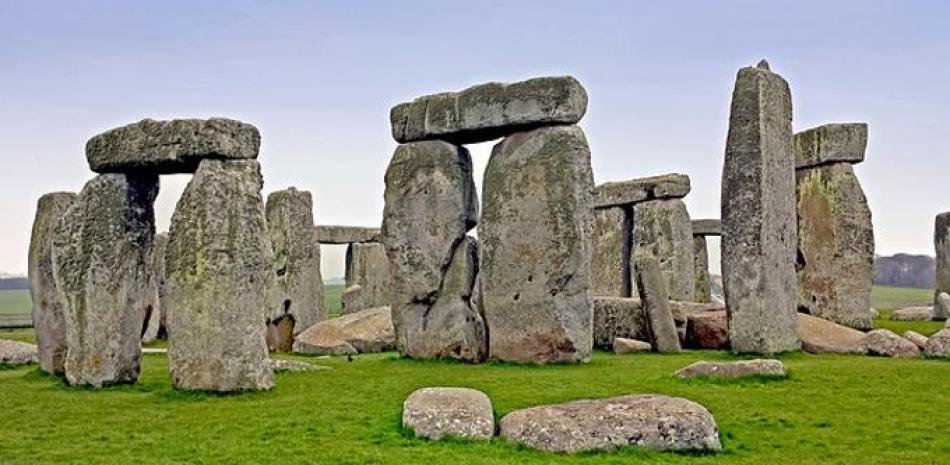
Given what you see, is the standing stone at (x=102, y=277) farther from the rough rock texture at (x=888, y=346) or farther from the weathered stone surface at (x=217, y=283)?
the rough rock texture at (x=888, y=346)

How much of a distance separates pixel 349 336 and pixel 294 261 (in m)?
2.64

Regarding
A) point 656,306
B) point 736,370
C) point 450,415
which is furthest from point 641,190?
point 450,415

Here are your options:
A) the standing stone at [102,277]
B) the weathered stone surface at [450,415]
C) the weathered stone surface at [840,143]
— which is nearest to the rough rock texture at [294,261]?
the standing stone at [102,277]

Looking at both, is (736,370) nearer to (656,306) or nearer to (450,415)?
(450,415)

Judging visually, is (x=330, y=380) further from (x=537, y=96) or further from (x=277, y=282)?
(x=277, y=282)

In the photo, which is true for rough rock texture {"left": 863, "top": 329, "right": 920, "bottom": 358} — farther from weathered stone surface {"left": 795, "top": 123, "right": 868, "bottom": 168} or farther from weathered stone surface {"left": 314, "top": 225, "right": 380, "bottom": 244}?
weathered stone surface {"left": 314, "top": 225, "right": 380, "bottom": 244}

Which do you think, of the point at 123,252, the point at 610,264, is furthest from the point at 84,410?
the point at 610,264

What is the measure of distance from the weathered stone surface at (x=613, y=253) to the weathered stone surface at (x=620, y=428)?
54.2 feet

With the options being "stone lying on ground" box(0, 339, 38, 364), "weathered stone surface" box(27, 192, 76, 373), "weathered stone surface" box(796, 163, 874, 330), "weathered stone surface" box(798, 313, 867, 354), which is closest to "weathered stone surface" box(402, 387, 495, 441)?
"weathered stone surface" box(27, 192, 76, 373)

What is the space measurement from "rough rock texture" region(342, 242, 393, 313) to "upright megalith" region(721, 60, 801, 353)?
15.5 meters

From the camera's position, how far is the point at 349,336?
17.5 metres

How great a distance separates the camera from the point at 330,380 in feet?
40.5

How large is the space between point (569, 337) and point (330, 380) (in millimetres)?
3642

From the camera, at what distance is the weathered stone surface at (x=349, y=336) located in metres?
17.2
